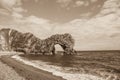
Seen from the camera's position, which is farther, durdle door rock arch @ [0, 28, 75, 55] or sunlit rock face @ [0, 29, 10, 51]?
sunlit rock face @ [0, 29, 10, 51]

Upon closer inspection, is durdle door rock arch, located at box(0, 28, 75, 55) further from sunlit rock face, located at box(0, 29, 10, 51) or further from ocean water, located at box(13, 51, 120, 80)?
ocean water, located at box(13, 51, 120, 80)

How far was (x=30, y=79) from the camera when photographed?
65.7ft

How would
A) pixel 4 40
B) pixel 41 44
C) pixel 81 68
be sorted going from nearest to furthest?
pixel 81 68 < pixel 41 44 < pixel 4 40

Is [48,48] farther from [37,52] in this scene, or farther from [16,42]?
[16,42]

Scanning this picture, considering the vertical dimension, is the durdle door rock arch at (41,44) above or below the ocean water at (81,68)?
above

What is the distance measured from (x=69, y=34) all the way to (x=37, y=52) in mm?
33329

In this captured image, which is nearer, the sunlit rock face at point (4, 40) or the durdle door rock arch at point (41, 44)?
the durdle door rock arch at point (41, 44)

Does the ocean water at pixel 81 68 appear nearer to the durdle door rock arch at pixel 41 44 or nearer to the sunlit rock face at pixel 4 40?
the durdle door rock arch at pixel 41 44

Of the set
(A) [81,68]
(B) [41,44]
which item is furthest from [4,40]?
(A) [81,68]

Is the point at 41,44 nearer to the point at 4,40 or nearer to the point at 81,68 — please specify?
the point at 4,40

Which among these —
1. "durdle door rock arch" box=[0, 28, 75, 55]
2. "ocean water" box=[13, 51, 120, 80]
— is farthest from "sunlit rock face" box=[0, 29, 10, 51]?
"ocean water" box=[13, 51, 120, 80]

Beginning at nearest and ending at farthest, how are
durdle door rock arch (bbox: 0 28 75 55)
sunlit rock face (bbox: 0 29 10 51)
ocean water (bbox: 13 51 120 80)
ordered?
ocean water (bbox: 13 51 120 80) < durdle door rock arch (bbox: 0 28 75 55) < sunlit rock face (bbox: 0 29 10 51)

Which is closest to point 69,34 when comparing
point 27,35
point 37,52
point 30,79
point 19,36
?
point 37,52

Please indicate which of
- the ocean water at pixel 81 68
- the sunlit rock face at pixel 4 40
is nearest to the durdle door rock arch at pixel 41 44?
the sunlit rock face at pixel 4 40
